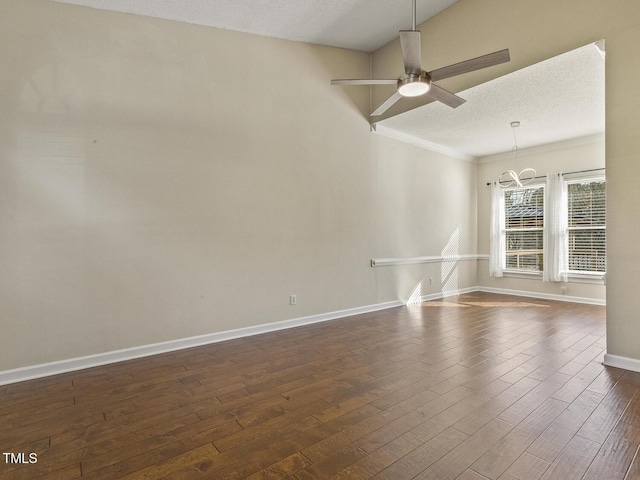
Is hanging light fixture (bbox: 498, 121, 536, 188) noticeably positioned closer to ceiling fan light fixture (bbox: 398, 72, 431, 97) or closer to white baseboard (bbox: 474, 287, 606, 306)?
white baseboard (bbox: 474, 287, 606, 306)

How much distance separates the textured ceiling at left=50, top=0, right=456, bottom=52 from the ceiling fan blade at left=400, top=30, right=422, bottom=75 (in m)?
1.62

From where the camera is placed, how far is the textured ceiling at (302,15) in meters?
3.17

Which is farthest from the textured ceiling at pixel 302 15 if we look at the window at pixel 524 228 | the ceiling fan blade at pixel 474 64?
the window at pixel 524 228

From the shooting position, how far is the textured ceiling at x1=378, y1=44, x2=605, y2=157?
3.45 metres

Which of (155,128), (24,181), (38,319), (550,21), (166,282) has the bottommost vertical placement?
(38,319)

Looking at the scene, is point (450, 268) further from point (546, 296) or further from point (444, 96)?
point (444, 96)

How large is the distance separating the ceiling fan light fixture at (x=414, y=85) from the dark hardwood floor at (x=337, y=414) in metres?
2.36

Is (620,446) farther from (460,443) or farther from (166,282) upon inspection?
(166,282)

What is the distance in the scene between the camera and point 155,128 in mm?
3262

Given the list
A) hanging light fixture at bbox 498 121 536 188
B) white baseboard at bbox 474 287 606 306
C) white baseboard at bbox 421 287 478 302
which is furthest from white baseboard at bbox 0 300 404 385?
hanging light fixture at bbox 498 121 536 188

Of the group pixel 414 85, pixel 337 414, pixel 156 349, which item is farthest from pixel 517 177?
pixel 156 349

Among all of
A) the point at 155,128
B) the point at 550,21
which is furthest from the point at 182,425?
the point at 550,21

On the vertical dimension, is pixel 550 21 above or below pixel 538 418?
above

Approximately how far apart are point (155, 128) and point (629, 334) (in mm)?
4700
